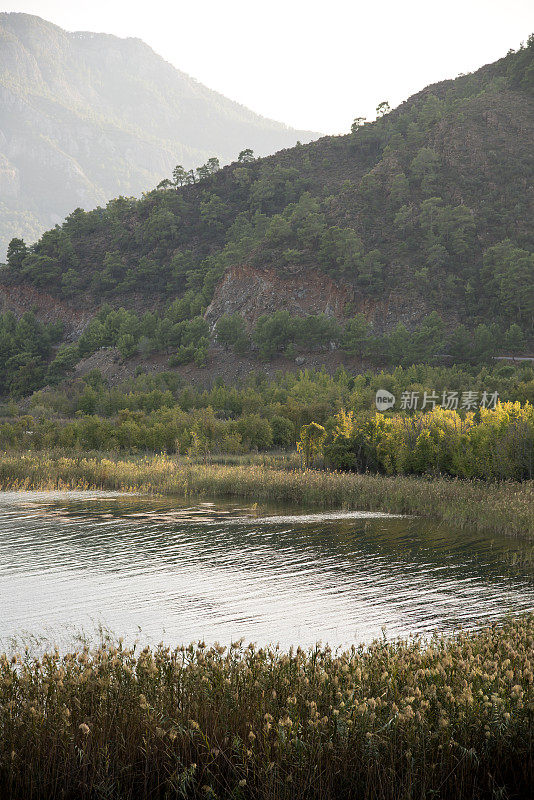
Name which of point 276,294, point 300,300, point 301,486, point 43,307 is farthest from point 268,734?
point 43,307

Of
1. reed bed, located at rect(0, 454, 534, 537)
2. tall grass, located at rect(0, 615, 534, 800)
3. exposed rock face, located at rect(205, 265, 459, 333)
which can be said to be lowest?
reed bed, located at rect(0, 454, 534, 537)

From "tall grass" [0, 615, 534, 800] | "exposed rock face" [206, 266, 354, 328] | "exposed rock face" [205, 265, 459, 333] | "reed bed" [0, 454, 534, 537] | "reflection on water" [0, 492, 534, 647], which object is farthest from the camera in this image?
"exposed rock face" [206, 266, 354, 328]

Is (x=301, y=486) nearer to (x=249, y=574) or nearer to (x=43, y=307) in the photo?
(x=249, y=574)

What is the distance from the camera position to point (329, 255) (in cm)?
8988

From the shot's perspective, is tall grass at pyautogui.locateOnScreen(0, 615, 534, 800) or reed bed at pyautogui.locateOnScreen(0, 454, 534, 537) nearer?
tall grass at pyautogui.locateOnScreen(0, 615, 534, 800)

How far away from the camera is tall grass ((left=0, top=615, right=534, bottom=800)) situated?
5750mm

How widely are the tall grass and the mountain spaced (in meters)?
67.4

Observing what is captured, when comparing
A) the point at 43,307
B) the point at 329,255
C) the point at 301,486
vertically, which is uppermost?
the point at 329,255

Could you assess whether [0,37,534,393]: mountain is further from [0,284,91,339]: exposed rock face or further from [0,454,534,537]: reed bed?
[0,454,534,537]: reed bed

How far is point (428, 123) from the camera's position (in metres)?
106

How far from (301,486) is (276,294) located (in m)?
60.1

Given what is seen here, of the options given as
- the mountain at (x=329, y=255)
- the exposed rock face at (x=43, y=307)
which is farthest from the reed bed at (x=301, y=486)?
the exposed rock face at (x=43, y=307)

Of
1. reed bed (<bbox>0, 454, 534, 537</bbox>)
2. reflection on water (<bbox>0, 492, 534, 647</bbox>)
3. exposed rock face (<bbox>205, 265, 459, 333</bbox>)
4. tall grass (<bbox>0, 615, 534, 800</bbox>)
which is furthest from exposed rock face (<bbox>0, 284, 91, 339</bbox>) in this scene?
tall grass (<bbox>0, 615, 534, 800</bbox>)

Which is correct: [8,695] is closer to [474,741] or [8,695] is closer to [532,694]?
[474,741]
